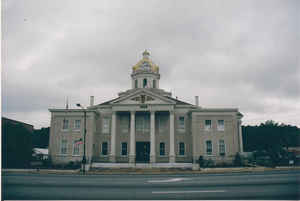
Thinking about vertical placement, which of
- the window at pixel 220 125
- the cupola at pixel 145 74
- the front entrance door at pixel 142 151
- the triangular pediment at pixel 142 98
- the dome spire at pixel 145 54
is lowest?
the front entrance door at pixel 142 151

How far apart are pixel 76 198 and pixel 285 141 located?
5127cm

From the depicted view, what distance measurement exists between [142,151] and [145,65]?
15.6 metres

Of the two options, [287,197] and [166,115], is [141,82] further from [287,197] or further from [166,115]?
[287,197]

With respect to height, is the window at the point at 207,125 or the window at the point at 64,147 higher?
the window at the point at 207,125

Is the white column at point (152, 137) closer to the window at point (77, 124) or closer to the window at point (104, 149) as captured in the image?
the window at point (104, 149)

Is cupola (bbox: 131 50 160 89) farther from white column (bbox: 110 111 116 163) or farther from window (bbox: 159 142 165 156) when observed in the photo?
window (bbox: 159 142 165 156)

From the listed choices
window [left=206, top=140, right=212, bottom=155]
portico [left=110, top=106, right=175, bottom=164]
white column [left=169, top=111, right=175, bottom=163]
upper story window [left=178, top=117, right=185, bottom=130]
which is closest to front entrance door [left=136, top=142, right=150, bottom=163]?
portico [left=110, top=106, right=175, bottom=164]

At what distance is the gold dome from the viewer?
43.5 meters

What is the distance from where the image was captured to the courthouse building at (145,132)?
3531cm

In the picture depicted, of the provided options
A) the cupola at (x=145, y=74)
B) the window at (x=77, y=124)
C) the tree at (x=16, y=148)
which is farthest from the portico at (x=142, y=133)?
the tree at (x=16, y=148)

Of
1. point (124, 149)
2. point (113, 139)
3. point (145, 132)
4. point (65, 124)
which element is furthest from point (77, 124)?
point (145, 132)

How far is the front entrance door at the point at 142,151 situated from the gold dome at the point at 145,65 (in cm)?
1359

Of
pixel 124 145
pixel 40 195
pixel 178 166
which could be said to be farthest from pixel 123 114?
pixel 40 195

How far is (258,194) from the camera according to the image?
10.3m
